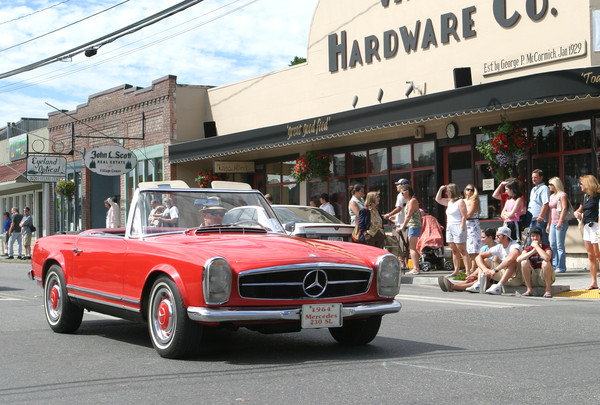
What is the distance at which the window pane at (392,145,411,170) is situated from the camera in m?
21.6

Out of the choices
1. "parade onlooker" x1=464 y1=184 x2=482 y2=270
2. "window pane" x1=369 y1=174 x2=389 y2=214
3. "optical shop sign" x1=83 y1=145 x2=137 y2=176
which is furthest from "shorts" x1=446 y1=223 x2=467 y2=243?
"optical shop sign" x1=83 y1=145 x2=137 y2=176

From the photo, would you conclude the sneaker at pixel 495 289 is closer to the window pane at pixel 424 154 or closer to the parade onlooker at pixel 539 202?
the parade onlooker at pixel 539 202

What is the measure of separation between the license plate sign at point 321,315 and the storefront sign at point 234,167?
20.7m

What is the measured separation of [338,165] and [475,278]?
10.9 metres

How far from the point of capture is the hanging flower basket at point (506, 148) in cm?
1781

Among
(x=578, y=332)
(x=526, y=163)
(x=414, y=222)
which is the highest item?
(x=526, y=163)

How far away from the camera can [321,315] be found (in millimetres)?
6684

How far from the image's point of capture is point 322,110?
23844 millimetres

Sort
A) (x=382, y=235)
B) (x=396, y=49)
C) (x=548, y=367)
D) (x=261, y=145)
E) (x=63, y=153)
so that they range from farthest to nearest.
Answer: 1. (x=63, y=153)
2. (x=261, y=145)
3. (x=396, y=49)
4. (x=382, y=235)
5. (x=548, y=367)

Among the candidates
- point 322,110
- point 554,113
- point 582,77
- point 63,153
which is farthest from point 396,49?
point 63,153

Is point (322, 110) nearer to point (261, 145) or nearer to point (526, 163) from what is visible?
point (261, 145)

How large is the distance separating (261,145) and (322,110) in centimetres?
213

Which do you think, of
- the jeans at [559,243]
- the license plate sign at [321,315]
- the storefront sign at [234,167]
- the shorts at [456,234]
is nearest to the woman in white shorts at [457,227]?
the shorts at [456,234]

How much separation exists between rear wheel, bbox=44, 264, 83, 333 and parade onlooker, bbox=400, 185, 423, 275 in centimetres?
903
